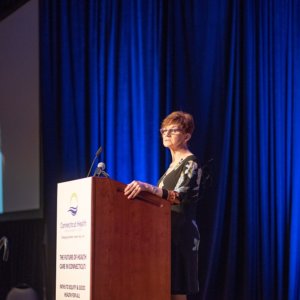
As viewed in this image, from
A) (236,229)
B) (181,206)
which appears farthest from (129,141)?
(181,206)

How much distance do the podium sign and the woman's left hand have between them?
0.19 meters

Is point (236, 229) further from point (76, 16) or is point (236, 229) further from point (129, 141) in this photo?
point (76, 16)

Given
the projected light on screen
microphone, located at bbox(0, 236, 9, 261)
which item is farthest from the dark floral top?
the projected light on screen

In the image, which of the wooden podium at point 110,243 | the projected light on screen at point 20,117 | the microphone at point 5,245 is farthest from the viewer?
the projected light on screen at point 20,117

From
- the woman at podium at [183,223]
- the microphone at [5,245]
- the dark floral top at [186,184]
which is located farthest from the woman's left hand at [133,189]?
the microphone at [5,245]

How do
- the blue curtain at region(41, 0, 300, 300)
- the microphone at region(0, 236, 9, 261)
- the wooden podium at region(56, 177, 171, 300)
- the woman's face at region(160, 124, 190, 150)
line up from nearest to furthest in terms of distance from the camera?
the wooden podium at region(56, 177, 171, 300), the woman's face at region(160, 124, 190, 150), the blue curtain at region(41, 0, 300, 300), the microphone at region(0, 236, 9, 261)

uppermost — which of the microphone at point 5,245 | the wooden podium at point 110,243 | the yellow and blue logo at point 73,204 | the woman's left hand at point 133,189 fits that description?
the woman's left hand at point 133,189

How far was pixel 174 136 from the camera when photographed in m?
2.90

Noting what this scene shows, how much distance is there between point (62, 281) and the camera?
2.48 meters

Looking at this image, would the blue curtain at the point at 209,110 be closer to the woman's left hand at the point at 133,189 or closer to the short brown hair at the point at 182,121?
the short brown hair at the point at 182,121

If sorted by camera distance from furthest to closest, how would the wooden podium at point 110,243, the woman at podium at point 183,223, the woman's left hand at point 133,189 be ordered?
1. the woman at podium at point 183,223
2. the woman's left hand at point 133,189
3. the wooden podium at point 110,243

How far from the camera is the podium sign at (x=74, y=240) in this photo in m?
2.32

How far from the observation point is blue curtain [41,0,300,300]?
11.3 ft

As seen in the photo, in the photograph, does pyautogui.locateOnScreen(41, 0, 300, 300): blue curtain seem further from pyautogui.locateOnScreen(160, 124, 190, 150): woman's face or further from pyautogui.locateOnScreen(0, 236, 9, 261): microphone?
pyautogui.locateOnScreen(160, 124, 190, 150): woman's face
